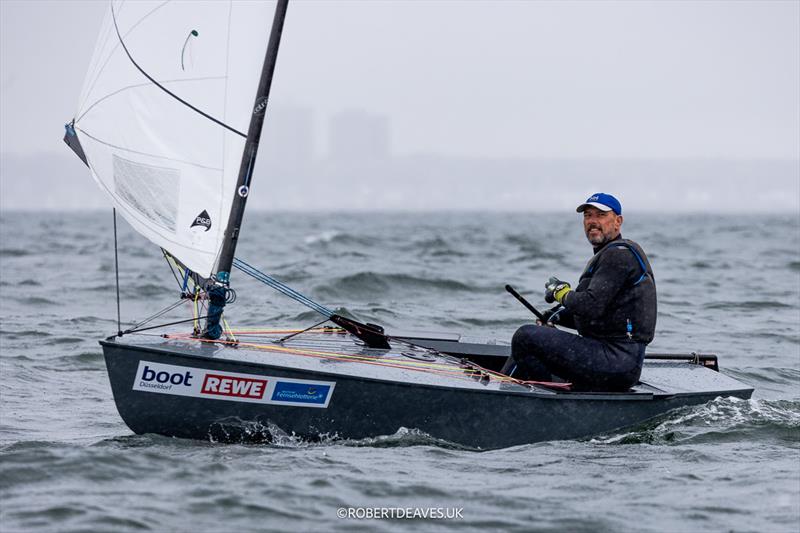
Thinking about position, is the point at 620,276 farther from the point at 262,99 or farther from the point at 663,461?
the point at 262,99

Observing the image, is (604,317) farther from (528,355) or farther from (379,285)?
(379,285)

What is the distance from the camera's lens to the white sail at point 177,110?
7.16 m

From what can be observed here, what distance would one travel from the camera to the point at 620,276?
7.23 m

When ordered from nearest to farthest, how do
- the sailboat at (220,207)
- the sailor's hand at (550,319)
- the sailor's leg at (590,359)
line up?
the sailboat at (220,207) < the sailor's leg at (590,359) < the sailor's hand at (550,319)

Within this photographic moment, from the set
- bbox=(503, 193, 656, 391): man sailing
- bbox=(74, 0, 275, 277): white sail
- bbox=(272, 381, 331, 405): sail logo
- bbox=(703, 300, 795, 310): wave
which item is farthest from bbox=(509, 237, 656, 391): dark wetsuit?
bbox=(703, 300, 795, 310): wave

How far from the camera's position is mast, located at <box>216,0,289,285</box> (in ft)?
23.8

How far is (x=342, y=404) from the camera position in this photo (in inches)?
275

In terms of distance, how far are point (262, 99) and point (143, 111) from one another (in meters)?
0.80

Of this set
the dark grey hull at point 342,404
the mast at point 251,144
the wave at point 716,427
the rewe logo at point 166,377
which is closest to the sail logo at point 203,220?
the mast at point 251,144

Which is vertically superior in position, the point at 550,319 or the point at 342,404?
the point at 550,319

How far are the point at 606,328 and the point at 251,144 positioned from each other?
2751 millimetres

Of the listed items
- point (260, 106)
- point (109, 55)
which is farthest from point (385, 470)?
point (109, 55)

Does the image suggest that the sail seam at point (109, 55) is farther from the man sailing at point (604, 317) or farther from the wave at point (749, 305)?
the wave at point (749, 305)

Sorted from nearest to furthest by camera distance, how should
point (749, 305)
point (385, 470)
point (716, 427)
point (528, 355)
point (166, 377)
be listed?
point (385, 470), point (166, 377), point (528, 355), point (716, 427), point (749, 305)
